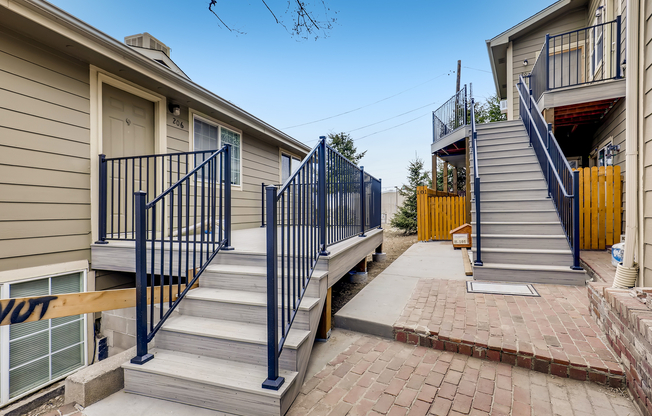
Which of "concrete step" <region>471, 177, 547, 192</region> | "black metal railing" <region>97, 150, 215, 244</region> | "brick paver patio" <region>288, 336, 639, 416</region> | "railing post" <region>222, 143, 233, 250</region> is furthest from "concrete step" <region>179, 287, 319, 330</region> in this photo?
"concrete step" <region>471, 177, 547, 192</region>

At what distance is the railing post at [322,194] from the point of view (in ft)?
8.32

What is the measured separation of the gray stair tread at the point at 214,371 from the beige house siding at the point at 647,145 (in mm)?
2912

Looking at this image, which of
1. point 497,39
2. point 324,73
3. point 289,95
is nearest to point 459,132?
point 497,39

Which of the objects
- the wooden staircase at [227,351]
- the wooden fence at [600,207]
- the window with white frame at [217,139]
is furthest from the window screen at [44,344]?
the wooden fence at [600,207]

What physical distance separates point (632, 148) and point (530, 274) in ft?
5.69

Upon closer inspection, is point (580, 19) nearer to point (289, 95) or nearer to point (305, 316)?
point (305, 316)

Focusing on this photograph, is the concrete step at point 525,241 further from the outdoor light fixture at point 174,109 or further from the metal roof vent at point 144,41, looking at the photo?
the metal roof vent at point 144,41

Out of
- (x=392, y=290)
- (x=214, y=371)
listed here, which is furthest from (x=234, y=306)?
(x=392, y=290)

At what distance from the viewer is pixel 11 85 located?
2.78 meters

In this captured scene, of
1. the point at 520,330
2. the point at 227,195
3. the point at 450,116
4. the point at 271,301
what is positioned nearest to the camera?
the point at 271,301

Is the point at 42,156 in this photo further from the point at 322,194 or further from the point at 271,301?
the point at 271,301

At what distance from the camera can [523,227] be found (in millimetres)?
4379

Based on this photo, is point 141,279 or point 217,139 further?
point 217,139

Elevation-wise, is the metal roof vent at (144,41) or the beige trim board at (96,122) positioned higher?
the metal roof vent at (144,41)
